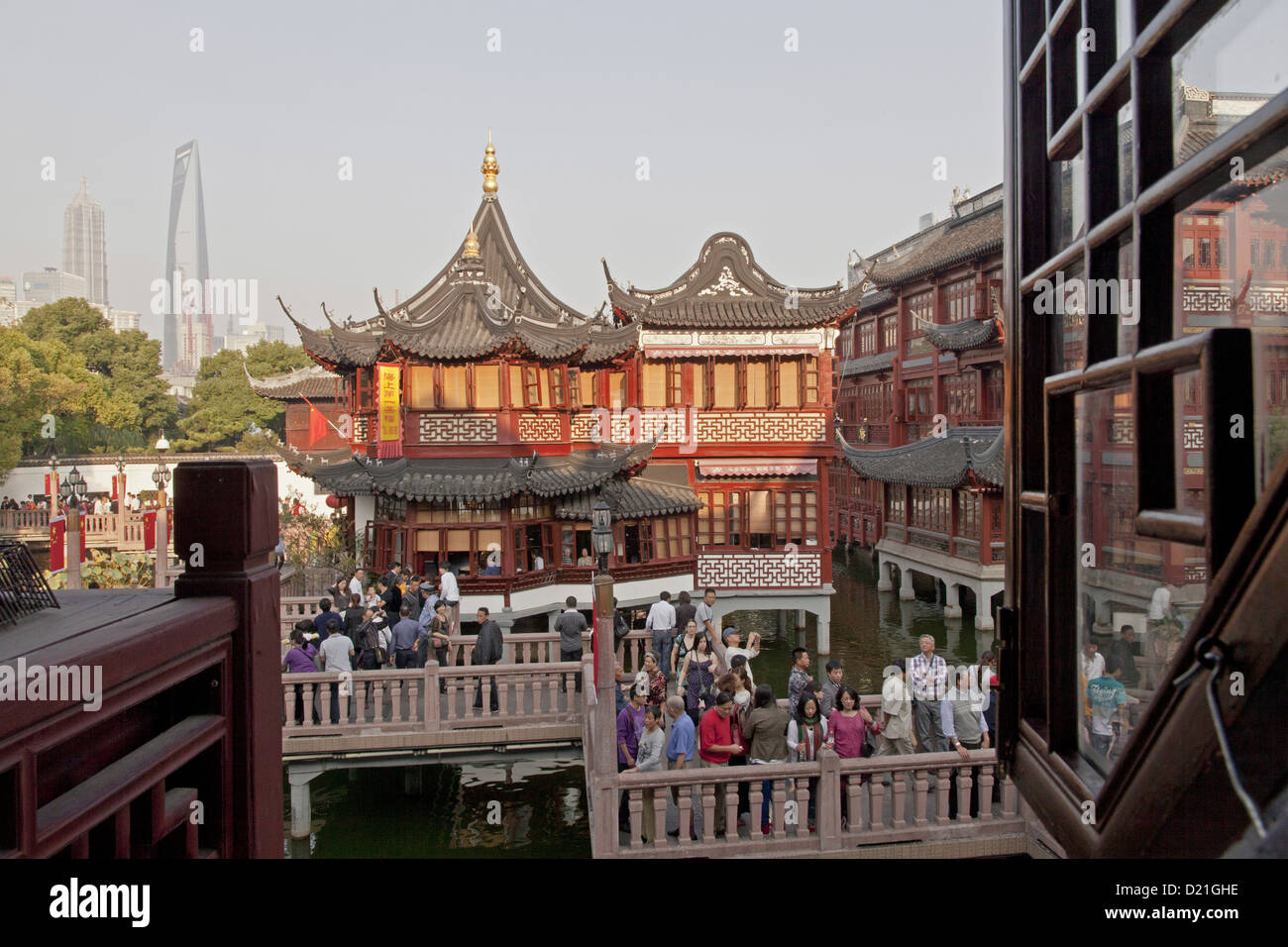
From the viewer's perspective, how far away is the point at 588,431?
712 inches

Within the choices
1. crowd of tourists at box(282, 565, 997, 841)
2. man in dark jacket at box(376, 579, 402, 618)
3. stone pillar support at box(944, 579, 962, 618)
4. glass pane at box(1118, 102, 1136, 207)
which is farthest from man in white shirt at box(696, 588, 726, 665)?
stone pillar support at box(944, 579, 962, 618)

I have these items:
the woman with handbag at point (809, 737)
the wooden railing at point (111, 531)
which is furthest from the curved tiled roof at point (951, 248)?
the wooden railing at point (111, 531)

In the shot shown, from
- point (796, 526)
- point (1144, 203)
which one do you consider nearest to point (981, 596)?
point (796, 526)

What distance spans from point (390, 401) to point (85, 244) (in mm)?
104952

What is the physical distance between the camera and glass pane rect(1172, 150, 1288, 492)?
107 cm

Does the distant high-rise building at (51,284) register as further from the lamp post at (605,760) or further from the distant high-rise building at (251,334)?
the lamp post at (605,760)

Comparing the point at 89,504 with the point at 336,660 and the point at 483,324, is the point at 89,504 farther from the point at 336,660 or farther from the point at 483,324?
the point at 336,660

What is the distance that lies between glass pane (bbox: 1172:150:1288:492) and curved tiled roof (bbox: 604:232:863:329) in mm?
17504

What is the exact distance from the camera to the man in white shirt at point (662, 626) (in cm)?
1104

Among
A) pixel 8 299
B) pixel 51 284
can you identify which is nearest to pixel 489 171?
pixel 8 299

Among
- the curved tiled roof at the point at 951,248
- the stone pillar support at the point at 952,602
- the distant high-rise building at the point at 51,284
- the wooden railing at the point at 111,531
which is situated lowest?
the stone pillar support at the point at 952,602

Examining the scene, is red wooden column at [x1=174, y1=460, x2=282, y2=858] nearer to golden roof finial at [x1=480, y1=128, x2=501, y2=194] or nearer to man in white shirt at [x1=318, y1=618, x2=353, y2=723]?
man in white shirt at [x1=318, y1=618, x2=353, y2=723]

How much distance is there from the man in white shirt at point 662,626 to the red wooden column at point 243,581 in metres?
9.17
